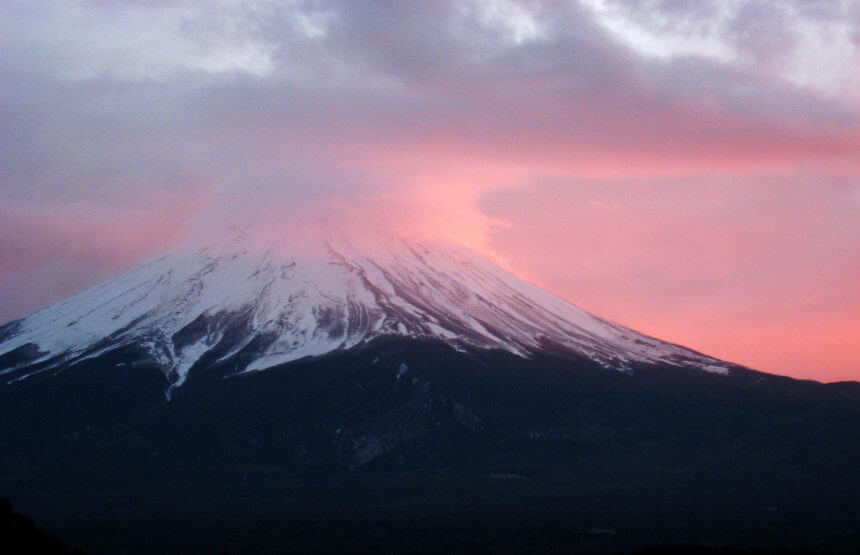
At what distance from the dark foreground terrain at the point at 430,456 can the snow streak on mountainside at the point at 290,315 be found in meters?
5.03

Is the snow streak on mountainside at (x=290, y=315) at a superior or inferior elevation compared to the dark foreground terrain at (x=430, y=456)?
superior

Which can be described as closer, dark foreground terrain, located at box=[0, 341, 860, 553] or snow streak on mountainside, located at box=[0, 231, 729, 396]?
dark foreground terrain, located at box=[0, 341, 860, 553]

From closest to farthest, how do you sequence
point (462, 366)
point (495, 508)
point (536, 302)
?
point (495, 508), point (462, 366), point (536, 302)

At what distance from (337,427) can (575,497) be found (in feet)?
113

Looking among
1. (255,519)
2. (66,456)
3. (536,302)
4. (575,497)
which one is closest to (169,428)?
(66,456)

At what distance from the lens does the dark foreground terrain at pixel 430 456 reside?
77312 mm

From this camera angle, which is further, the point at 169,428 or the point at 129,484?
the point at 169,428

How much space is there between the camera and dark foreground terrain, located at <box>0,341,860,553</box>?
7731 centimetres

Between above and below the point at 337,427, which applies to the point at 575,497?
below

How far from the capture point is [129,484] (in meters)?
→ 104

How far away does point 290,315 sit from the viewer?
475ft

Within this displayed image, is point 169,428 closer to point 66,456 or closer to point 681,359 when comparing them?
point 66,456

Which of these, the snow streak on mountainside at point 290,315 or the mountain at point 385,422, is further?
the snow streak on mountainside at point 290,315

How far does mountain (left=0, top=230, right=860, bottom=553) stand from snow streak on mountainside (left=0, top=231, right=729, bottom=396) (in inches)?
16.2
